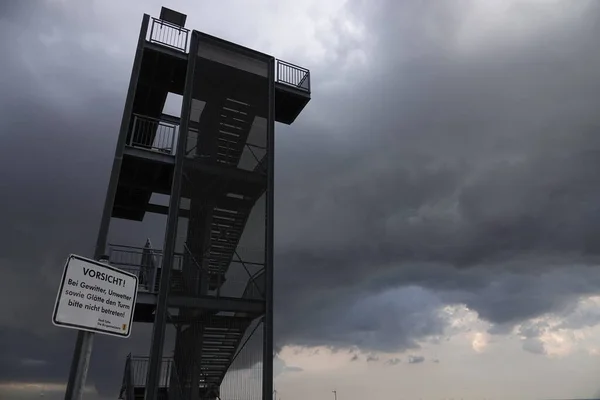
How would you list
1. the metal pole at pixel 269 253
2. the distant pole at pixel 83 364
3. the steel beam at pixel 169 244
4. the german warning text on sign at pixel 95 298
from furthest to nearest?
the metal pole at pixel 269 253, the steel beam at pixel 169 244, the distant pole at pixel 83 364, the german warning text on sign at pixel 95 298

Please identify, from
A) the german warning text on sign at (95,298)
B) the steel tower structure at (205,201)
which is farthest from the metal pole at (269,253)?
the german warning text on sign at (95,298)

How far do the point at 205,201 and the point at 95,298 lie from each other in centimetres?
1242

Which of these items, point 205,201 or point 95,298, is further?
point 205,201

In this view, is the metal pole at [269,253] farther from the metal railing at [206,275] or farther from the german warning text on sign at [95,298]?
the german warning text on sign at [95,298]

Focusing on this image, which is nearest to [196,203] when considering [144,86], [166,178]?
[166,178]

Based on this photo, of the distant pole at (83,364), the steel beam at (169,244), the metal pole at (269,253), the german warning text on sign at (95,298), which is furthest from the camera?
the metal pole at (269,253)

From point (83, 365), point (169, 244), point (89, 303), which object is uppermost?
point (169, 244)

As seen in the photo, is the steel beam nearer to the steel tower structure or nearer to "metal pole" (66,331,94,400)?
the steel tower structure

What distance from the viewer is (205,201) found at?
628 inches

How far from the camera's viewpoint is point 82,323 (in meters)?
3.51

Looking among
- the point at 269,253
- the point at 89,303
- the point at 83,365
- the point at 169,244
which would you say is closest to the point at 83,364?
the point at 83,365

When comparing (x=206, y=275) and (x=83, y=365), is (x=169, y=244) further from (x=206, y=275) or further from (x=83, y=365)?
(x=83, y=365)

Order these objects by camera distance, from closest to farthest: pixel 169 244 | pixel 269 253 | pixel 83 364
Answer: pixel 83 364 < pixel 169 244 < pixel 269 253

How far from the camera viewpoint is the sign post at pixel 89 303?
3463 millimetres
